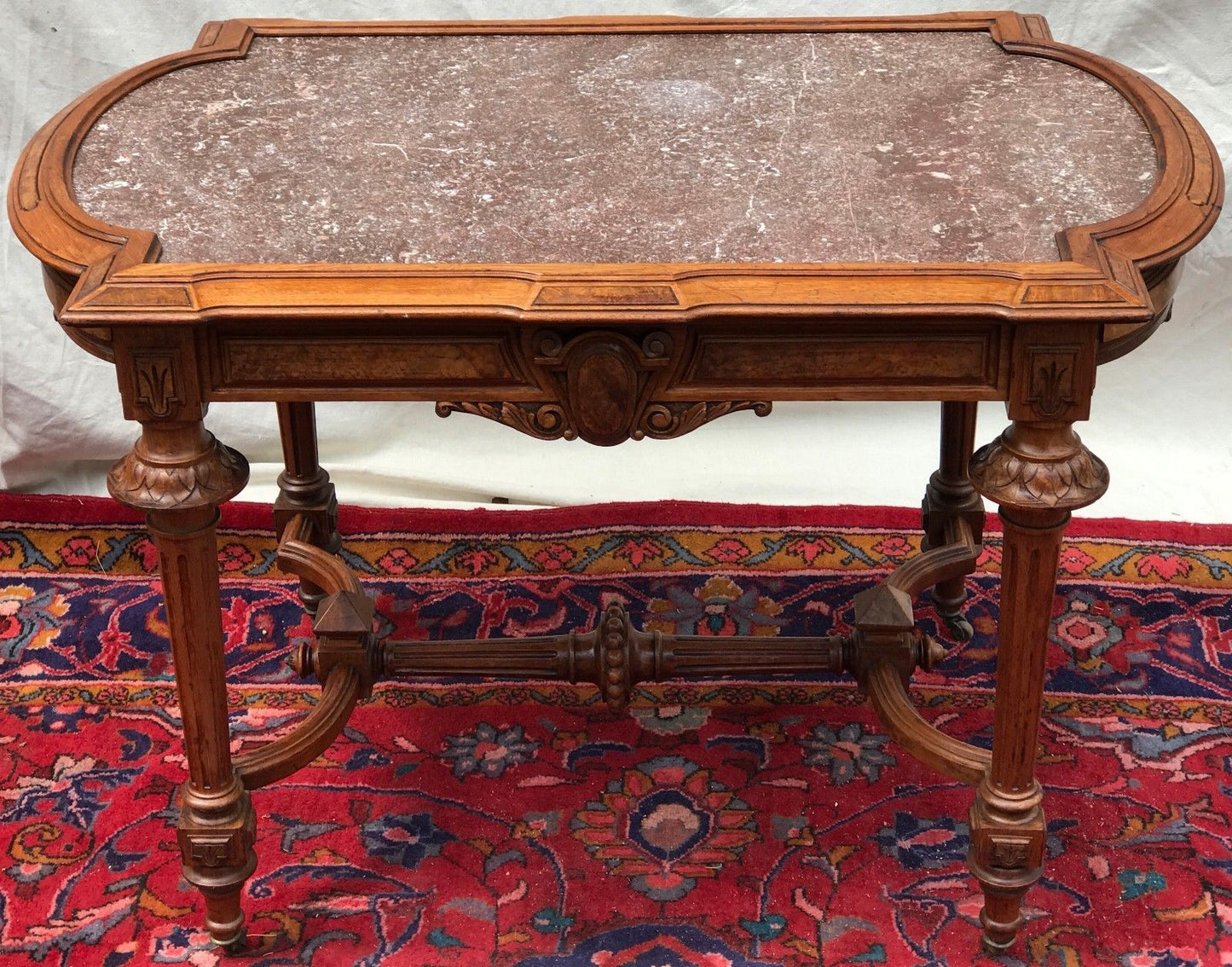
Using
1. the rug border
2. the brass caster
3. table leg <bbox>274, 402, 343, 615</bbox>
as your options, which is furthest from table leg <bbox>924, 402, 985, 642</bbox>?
table leg <bbox>274, 402, 343, 615</bbox>

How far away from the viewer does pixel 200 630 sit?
1833 mm

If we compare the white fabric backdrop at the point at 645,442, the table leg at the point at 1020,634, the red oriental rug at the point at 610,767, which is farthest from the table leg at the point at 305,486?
the table leg at the point at 1020,634

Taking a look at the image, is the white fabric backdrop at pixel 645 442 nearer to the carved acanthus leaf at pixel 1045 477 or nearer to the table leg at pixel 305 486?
the table leg at pixel 305 486

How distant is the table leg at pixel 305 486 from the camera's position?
243 cm

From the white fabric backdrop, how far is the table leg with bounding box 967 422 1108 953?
115 centimetres

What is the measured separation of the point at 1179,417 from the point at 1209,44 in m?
0.69

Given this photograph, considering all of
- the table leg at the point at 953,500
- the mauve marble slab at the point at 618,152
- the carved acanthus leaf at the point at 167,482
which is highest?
the mauve marble slab at the point at 618,152

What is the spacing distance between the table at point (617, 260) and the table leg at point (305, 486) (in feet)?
1.09

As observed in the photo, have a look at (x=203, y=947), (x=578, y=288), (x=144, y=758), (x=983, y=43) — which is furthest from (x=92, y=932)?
(x=983, y=43)

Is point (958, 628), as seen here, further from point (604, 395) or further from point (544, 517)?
point (604, 395)

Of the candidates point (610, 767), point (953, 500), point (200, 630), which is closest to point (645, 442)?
point (953, 500)

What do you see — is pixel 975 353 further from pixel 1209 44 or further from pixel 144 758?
pixel 1209 44

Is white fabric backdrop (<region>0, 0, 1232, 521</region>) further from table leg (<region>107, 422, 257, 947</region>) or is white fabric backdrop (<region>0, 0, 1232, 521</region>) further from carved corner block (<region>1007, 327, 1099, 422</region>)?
carved corner block (<region>1007, 327, 1099, 422</region>)

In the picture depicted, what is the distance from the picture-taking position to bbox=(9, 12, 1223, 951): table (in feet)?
5.22
